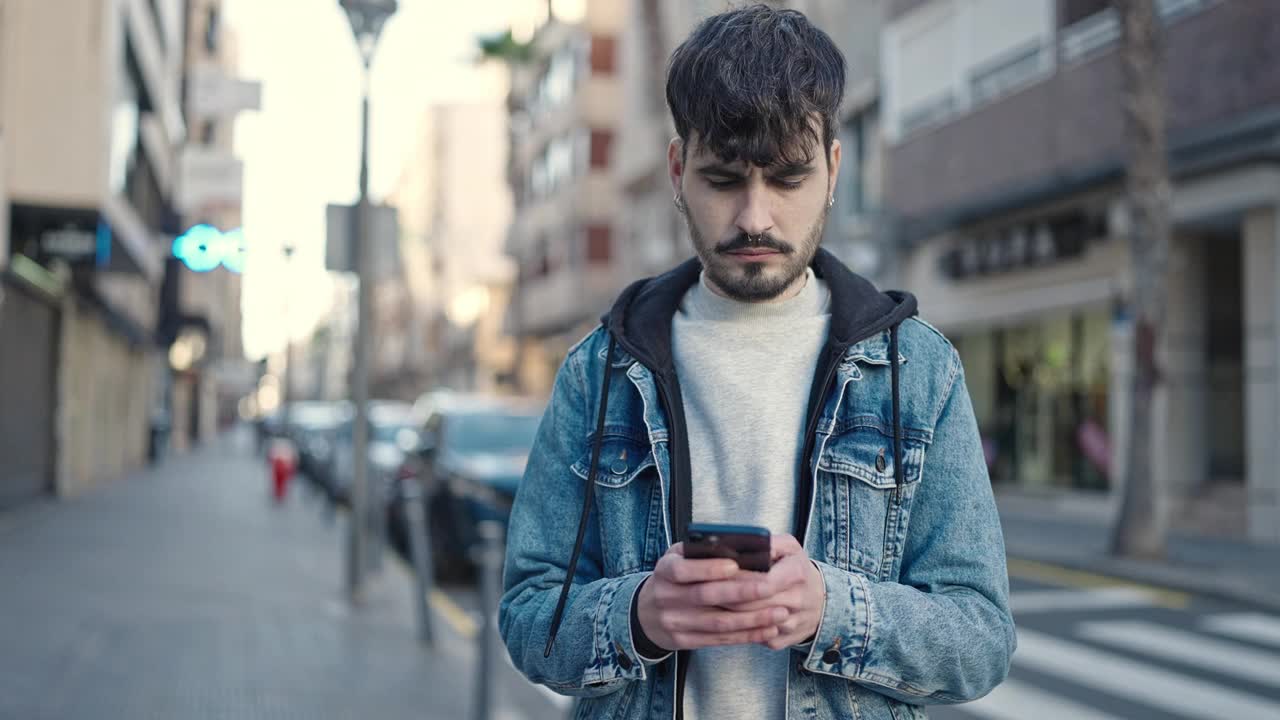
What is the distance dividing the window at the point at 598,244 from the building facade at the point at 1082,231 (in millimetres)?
16935

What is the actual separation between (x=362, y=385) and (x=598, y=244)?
2880 centimetres

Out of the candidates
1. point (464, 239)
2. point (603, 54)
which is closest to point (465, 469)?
point (603, 54)

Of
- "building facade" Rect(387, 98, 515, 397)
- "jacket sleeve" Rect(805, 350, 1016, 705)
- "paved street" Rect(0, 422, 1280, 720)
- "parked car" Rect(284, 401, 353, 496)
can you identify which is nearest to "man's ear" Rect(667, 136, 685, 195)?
"jacket sleeve" Rect(805, 350, 1016, 705)

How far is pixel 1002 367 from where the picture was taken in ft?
71.1

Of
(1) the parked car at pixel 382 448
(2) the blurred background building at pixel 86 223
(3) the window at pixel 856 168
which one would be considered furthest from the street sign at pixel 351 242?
(3) the window at pixel 856 168

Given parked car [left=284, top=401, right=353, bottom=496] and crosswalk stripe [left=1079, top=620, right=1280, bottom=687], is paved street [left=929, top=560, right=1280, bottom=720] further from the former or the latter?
parked car [left=284, top=401, right=353, bottom=496]

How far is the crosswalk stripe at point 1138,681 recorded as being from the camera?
6.80 meters

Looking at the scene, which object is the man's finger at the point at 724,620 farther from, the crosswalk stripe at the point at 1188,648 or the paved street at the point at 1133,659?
the crosswalk stripe at the point at 1188,648

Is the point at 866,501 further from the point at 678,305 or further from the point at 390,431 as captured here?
the point at 390,431

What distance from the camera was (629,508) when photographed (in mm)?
1963

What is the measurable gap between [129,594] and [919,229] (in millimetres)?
15370

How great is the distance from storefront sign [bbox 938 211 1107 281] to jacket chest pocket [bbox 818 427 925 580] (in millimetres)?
16844

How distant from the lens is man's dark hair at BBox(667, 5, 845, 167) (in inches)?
70.1

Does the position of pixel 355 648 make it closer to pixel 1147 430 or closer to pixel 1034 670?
pixel 1034 670
